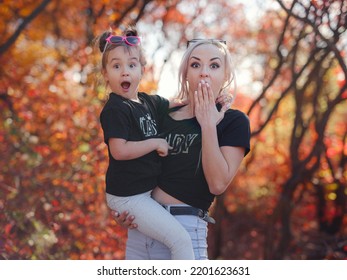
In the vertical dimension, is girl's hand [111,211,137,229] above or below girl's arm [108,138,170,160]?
below

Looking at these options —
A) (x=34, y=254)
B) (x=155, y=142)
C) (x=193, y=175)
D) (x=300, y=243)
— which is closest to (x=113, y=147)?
(x=155, y=142)

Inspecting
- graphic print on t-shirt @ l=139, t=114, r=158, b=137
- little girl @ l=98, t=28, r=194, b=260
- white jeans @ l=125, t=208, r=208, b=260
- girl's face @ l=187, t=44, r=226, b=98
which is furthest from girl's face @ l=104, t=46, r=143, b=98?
white jeans @ l=125, t=208, r=208, b=260

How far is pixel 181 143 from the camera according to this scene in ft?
9.86

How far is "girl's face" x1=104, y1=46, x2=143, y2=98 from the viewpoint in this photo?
3.06m

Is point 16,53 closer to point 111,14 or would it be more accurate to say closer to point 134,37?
point 111,14

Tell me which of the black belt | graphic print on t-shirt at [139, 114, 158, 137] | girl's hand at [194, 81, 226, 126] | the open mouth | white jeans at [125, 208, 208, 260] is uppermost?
the open mouth

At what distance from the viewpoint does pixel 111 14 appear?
9.64 m

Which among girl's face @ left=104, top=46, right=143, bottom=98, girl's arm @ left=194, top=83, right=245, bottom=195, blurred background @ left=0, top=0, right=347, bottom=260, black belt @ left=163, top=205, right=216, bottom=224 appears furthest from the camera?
blurred background @ left=0, top=0, right=347, bottom=260

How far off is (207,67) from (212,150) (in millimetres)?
428

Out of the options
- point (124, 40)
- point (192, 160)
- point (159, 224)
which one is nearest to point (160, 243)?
point (159, 224)

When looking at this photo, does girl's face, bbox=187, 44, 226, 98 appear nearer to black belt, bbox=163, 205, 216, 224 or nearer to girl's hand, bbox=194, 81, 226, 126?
girl's hand, bbox=194, 81, 226, 126

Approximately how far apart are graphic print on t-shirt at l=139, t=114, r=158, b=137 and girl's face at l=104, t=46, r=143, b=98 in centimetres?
13

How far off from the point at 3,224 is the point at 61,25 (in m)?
6.64
